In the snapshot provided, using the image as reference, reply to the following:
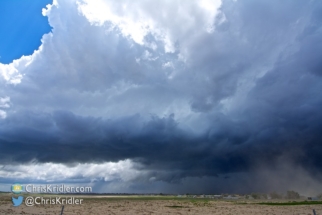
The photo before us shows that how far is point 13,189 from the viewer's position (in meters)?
49.3

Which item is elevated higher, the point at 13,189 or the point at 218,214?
the point at 13,189

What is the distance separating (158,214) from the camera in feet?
225

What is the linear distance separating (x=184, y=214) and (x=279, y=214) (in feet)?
81.7

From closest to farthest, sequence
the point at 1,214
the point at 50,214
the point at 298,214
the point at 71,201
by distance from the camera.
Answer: the point at 1,214, the point at 50,214, the point at 298,214, the point at 71,201

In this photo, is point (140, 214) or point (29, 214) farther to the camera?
point (140, 214)

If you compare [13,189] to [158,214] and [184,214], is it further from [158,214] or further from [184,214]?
[184,214]

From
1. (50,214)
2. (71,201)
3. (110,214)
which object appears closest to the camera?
(50,214)

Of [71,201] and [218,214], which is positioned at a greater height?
[71,201]

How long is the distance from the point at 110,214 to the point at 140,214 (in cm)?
714

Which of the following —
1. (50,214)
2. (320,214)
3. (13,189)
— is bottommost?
(320,214)

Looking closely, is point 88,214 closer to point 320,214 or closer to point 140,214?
point 140,214

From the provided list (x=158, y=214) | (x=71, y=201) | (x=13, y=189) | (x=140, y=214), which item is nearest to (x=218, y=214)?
(x=158, y=214)

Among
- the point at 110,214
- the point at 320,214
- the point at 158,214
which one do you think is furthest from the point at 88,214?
the point at 320,214

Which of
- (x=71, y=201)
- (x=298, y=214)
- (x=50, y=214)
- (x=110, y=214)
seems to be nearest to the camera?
(x=50, y=214)
